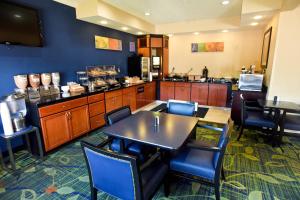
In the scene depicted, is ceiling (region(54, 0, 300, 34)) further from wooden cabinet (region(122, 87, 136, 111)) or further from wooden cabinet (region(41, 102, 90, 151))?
wooden cabinet (region(41, 102, 90, 151))

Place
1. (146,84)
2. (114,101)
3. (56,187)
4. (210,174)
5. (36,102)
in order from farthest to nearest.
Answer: (146,84), (114,101), (36,102), (56,187), (210,174)

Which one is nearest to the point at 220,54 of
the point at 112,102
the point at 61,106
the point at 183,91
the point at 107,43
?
the point at 183,91

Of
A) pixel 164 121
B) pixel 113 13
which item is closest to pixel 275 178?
pixel 164 121

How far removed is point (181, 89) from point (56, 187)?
4574mm

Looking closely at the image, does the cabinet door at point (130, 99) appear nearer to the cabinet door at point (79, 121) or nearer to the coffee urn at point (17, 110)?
the cabinet door at point (79, 121)

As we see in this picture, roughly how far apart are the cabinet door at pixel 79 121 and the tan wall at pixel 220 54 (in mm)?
4444

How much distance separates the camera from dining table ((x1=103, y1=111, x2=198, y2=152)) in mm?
1669

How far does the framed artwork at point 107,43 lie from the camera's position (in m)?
4.40

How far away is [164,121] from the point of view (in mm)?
2256

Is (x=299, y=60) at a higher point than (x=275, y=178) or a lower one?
higher

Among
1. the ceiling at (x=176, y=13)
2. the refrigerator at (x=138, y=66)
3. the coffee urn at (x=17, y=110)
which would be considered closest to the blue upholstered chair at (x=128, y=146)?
the coffee urn at (x=17, y=110)

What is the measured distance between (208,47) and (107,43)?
363 cm

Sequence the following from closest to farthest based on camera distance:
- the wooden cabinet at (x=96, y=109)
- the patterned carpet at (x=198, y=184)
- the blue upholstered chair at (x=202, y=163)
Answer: the blue upholstered chair at (x=202, y=163) → the patterned carpet at (x=198, y=184) → the wooden cabinet at (x=96, y=109)

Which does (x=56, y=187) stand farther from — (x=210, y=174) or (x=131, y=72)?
(x=131, y=72)
